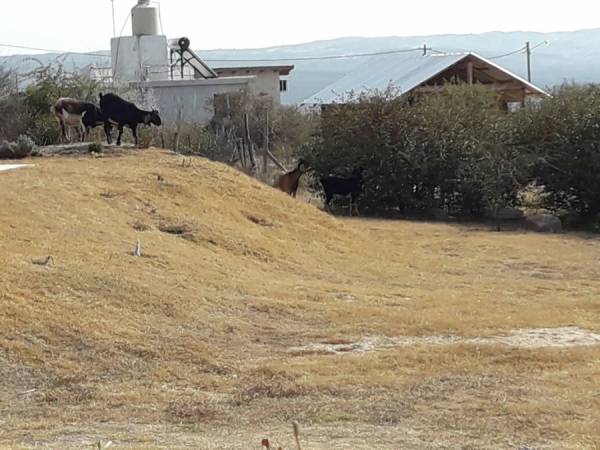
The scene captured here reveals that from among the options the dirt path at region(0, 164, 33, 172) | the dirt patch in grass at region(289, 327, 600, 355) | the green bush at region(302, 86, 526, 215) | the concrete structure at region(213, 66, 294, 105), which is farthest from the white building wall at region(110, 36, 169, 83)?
the dirt patch in grass at region(289, 327, 600, 355)

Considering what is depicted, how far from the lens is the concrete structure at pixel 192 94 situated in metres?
39.5

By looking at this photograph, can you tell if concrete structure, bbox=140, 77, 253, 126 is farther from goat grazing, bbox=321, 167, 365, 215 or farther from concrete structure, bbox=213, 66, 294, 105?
goat grazing, bbox=321, 167, 365, 215

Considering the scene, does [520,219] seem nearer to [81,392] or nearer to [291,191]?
[291,191]

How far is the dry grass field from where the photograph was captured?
8.48 m

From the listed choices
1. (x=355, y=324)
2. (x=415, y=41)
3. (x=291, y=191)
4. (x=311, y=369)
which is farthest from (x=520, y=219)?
(x=415, y=41)

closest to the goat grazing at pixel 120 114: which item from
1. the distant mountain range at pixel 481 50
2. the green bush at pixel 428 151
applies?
the green bush at pixel 428 151

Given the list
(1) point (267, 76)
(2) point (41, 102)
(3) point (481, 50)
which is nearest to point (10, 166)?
(2) point (41, 102)

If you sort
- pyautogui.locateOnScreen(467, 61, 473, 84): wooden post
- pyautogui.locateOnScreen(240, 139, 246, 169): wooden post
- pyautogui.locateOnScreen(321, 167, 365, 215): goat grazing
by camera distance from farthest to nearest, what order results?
pyautogui.locateOnScreen(467, 61, 473, 84): wooden post
pyautogui.locateOnScreen(240, 139, 246, 169): wooden post
pyautogui.locateOnScreen(321, 167, 365, 215): goat grazing

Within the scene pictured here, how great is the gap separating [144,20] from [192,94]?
23.2ft

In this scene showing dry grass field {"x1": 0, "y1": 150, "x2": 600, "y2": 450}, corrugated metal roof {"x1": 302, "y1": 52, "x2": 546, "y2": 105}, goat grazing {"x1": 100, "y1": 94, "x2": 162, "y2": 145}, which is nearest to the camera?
dry grass field {"x1": 0, "y1": 150, "x2": 600, "y2": 450}

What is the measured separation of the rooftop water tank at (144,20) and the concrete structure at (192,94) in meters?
6.19

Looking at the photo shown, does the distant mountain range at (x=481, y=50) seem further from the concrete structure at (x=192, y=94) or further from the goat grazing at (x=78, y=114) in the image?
the goat grazing at (x=78, y=114)

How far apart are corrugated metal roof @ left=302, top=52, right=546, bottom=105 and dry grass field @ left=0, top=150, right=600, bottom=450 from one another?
21.0 metres

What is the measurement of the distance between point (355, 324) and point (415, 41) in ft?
496
